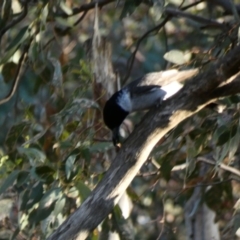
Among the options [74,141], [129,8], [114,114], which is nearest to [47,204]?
[74,141]

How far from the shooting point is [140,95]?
12.7 ft

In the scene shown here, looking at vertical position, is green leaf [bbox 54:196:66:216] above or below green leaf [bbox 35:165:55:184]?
below

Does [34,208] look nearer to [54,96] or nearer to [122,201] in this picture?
[122,201]

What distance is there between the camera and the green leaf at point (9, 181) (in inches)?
124

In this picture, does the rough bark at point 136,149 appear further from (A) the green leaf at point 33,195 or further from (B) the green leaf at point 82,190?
(A) the green leaf at point 33,195

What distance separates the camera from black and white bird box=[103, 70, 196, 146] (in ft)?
11.8

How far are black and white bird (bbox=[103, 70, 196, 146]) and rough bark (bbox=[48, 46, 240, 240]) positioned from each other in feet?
1.52

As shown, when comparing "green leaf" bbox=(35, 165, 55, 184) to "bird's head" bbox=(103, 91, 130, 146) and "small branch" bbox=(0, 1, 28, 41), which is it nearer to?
"bird's head" bbox=(103, 91, 130, 146)

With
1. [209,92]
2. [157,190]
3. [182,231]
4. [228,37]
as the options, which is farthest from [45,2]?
[182,231]

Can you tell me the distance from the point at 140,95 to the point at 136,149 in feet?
3.28

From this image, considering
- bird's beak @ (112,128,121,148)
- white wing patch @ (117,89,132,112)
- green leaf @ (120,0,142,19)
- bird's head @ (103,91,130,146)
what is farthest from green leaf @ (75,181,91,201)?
green leaf @ (120,0,142,19)

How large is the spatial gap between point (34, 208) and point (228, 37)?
1.13m

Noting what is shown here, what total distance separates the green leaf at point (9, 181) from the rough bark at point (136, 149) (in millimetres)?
377

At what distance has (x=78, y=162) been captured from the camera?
3.48 m
